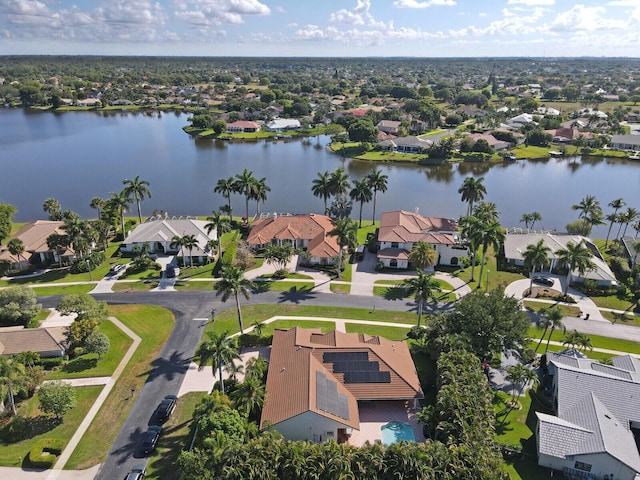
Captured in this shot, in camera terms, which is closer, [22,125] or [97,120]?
[22,125]

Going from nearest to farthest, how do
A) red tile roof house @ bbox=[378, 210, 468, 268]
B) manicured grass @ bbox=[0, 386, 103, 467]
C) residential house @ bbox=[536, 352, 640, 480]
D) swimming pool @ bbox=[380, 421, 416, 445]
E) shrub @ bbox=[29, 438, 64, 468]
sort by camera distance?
residential house @ bbox=[536, 352, 640, 480] → shrub @ bbox=[29, 438, 64, 468] → manicured grass @ bbox=[0, 386, 103, 467] → swimming pool @ bbox=[380, 421, 416, 445] → red tile roof house @ bbox=[378, 210, 468, 268]

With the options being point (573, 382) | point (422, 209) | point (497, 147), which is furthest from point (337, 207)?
point (497, 147)

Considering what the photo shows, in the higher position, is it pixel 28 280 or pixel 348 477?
pixel 348 477

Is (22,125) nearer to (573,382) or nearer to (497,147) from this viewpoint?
(497,147)

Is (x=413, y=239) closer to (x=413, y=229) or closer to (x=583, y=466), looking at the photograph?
(x=413, y=229)

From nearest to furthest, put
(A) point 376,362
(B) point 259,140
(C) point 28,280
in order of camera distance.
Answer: (A) point 376,362
(C) point 28,280
(B) point 259,140

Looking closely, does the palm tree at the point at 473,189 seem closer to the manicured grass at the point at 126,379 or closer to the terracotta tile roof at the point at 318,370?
the terracotta tile roof at the point at 318,370

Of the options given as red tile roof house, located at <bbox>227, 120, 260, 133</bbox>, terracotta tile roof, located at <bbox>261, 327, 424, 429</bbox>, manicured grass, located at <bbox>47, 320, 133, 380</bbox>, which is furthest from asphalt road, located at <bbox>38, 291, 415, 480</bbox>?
red tile roof house, located at <bbox>227, 120, 260, 133</bbox>

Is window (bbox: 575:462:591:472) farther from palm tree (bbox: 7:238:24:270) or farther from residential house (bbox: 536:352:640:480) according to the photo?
palm tree (bbox: 7:238:24:270)
